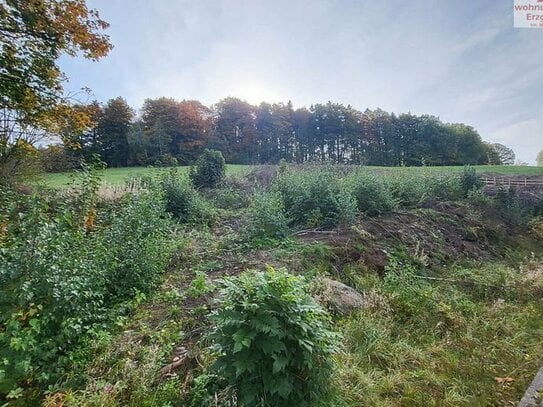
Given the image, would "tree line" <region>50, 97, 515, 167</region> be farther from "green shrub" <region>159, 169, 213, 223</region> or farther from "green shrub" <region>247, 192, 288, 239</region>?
"green shrub" <region>247, 192, 288, 239</region>

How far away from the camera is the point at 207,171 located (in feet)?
34.1

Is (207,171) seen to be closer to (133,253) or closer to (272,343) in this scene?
(133,253)

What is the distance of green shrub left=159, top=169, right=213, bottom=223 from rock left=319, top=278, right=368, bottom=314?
13.6ft

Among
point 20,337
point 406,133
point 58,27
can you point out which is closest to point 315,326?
point 20,337

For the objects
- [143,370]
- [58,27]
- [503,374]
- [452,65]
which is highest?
[58,27]

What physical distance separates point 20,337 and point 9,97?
6048 millimetres

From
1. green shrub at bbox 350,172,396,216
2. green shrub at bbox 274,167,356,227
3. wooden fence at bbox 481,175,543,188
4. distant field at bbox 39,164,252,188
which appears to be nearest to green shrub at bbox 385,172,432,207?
green shrub at bbox 350,172,396,216

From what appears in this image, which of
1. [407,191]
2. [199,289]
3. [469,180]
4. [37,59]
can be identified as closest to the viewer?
[199,289]

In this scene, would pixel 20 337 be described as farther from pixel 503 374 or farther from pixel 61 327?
pixel 503 374

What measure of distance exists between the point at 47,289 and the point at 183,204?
5.00 meters

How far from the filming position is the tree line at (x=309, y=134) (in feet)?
86.4

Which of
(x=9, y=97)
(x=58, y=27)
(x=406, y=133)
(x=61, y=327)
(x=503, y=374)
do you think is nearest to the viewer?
(x=61, y=327)

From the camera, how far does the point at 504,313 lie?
360 cm

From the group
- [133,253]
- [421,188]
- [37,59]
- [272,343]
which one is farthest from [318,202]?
[37,59]
